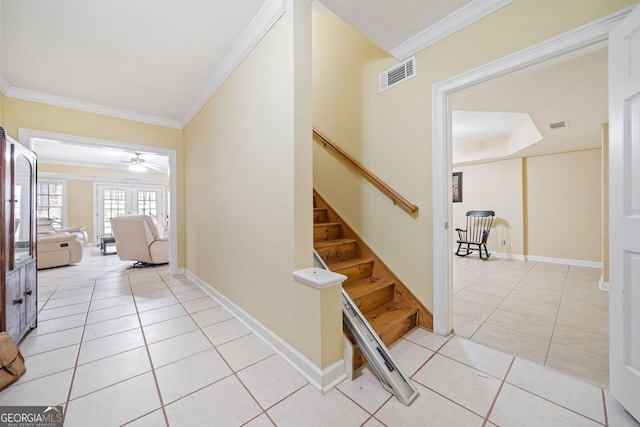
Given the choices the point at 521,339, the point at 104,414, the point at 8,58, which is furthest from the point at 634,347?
the point at 8,58

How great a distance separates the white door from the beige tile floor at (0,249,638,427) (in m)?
0.24

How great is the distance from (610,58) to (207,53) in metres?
2.91

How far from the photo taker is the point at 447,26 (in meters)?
1.84

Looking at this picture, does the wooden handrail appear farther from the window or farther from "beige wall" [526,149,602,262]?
the window

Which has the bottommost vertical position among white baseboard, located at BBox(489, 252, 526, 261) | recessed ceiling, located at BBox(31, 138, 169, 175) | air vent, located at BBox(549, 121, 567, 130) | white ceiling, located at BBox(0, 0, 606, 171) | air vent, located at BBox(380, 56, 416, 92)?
white baseboard, located at BBox(489, 252, 526, 261)

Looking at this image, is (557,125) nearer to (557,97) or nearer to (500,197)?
(557,97)

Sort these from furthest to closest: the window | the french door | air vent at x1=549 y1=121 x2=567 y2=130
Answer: the french door, the window, air vent at x1=549 y1=121 x2=567 y2=130

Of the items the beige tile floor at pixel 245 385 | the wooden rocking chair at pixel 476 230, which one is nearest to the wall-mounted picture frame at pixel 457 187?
the wooden rocking chair at pixel 476 230

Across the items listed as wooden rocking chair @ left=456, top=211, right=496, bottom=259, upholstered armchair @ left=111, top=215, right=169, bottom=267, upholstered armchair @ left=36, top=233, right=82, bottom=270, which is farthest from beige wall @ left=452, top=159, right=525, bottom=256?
upholstered armchair @ left=36, top=233, right=82, bottom=270

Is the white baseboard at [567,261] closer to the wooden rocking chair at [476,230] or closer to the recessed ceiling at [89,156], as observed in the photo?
the wooden rocking chair at [476,230]

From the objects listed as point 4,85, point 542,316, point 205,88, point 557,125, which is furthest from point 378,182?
point 4,85

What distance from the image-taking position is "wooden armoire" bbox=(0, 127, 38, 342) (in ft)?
5.31

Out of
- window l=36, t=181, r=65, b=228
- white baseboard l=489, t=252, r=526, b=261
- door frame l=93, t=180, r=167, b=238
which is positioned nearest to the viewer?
white baseboard l=489, t=252, r=526, b=261

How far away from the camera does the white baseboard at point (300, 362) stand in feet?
4.59
